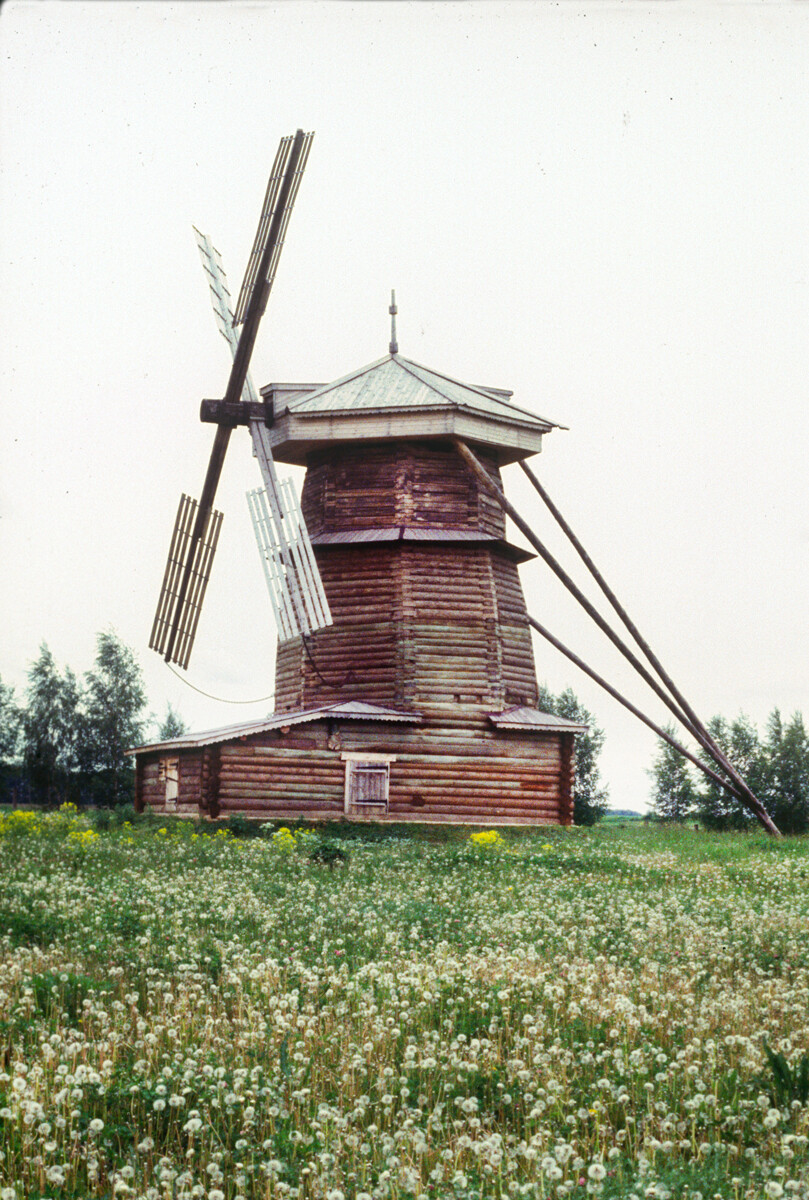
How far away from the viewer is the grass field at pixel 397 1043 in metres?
5.38

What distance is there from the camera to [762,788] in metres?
48.3

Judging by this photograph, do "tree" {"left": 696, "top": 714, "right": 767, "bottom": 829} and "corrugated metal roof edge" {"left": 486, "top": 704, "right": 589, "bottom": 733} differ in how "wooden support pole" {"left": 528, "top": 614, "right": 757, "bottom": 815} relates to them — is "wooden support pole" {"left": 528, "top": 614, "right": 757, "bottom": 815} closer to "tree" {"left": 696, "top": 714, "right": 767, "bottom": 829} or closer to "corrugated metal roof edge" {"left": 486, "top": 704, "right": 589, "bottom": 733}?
"corrugated metal roof edge" {"left": 486, "top": 704, "right": 589, "bottom": 733}

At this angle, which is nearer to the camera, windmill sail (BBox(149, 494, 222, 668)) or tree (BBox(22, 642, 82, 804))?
windmill sail (BBox(149, 494, 222, 668))

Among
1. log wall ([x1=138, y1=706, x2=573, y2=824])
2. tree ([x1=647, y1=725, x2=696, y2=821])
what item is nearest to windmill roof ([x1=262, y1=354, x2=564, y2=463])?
log wall ([x1=138, y1=706, x2=573, y2=824])

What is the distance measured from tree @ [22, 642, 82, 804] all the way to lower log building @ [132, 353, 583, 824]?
3455 centimetres

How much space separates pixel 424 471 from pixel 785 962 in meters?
21.2

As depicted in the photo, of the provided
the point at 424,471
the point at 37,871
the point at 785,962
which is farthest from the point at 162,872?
the point at 424,471

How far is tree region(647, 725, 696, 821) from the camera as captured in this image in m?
68.4

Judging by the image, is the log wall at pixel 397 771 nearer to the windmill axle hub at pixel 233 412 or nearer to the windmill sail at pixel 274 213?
the windmill axle hub at pixel 233 412

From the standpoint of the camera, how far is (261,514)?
97.7 feet

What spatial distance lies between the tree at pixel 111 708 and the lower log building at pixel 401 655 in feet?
109

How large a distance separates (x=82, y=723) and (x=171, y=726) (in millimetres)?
18474

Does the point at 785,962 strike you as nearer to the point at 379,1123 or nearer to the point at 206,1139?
the point at 379,1123

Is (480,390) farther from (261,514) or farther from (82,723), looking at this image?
(82,723)
